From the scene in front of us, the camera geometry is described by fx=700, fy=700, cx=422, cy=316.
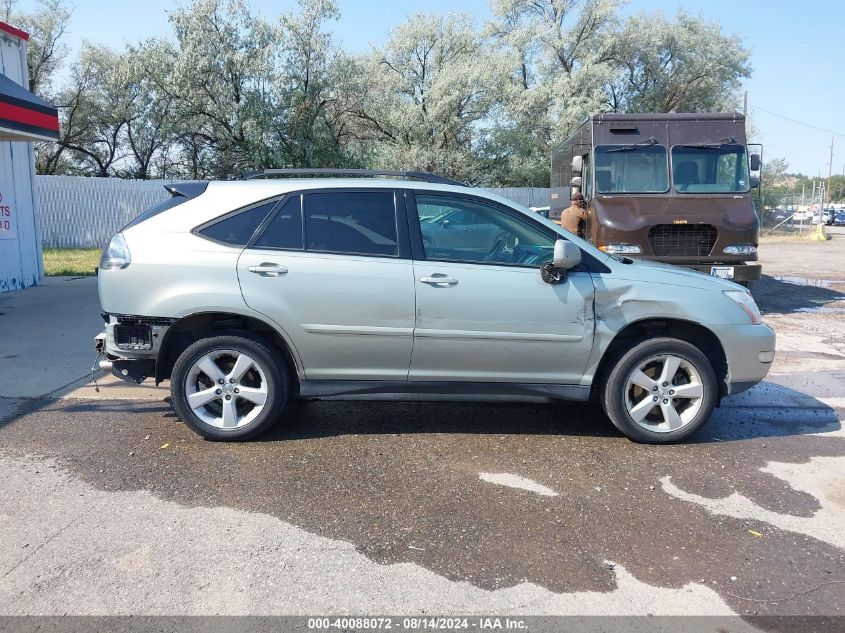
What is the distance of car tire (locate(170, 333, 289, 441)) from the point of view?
4.80 m

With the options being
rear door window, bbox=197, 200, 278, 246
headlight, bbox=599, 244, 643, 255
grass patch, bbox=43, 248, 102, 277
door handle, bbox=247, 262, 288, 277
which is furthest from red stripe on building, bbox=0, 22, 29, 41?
headlight, bbox=599, 244, 643, 255

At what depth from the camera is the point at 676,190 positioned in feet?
33.5

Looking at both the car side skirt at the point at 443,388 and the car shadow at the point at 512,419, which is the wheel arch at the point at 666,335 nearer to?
the car side skirt at the point at 443,388

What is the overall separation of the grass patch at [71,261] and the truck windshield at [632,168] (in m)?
9.13

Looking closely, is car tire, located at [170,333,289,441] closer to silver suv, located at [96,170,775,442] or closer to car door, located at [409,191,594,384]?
silver suv, located at [96,170,775,442]

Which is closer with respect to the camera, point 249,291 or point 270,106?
point 249,291

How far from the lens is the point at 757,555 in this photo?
11.4 feet

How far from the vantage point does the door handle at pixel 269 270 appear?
4.75m

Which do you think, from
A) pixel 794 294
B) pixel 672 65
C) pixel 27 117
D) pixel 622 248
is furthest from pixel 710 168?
pixel 672 65

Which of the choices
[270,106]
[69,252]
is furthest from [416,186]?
[270,106]

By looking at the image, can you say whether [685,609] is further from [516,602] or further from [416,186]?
[416,186]

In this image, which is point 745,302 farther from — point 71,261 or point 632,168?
point 71,261

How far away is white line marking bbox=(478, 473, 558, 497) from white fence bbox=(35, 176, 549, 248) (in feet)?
68.9

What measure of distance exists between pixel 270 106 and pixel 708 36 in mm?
20880
